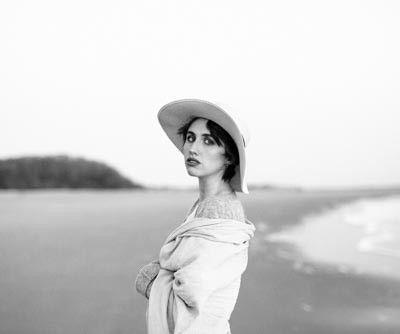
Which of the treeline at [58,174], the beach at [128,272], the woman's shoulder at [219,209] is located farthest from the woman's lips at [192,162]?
the treeline at [58,174]

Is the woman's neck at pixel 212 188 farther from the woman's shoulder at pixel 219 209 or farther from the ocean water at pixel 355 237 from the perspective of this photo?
the ocean water at pixel 355 237

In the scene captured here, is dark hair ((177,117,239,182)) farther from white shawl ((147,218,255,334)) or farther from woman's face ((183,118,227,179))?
white shawl ((147,218,255,334))

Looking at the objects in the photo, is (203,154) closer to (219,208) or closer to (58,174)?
(219,208)

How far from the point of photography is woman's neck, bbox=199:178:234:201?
6.20 ft

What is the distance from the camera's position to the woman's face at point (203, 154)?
1.84 metres

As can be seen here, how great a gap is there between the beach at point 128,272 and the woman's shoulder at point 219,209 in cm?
262

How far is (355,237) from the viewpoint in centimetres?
654

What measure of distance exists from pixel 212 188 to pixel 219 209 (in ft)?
0.44

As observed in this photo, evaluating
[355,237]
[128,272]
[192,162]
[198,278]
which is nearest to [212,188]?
[192,162]

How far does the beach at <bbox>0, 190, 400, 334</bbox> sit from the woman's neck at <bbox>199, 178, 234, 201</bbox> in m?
2.57

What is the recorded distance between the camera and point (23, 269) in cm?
510

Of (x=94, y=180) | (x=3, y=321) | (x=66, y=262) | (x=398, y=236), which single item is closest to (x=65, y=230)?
(x=66, y=262)

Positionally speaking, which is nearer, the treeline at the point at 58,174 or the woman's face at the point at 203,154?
the woman's face at the point at 203,154

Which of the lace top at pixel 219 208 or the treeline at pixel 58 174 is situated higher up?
the lace top at pixel 219 208
